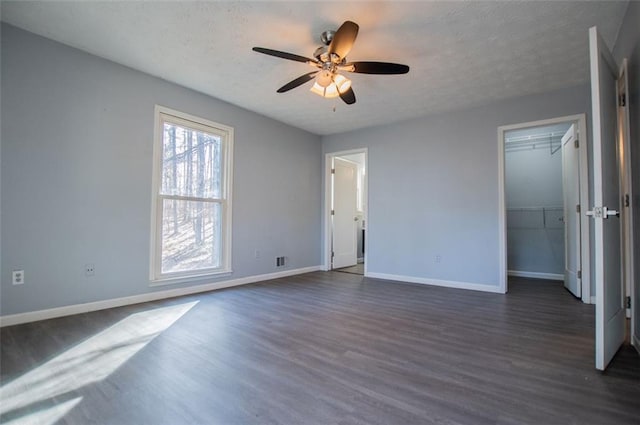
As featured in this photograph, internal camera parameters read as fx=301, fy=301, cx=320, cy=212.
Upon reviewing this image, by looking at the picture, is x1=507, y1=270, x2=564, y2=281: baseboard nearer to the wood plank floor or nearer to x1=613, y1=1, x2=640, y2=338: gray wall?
the wood plank floor

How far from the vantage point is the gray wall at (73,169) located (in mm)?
2562

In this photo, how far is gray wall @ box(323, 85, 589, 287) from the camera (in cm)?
405

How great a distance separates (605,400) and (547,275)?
4.29 metres

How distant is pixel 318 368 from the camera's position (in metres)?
1.86

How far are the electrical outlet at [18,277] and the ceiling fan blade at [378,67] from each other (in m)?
3.28

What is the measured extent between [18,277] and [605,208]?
437cm

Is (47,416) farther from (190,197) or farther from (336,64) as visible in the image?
(336,64)

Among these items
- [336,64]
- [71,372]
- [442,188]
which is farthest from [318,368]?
[442,188]

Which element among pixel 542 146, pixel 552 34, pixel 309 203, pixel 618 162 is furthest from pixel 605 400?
pixel 542 146

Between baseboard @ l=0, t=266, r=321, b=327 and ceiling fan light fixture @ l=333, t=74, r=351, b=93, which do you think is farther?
ceiling fan light fixture @ l=333, t=74, r=351, b=93

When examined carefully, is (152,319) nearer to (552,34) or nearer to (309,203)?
(309,203)

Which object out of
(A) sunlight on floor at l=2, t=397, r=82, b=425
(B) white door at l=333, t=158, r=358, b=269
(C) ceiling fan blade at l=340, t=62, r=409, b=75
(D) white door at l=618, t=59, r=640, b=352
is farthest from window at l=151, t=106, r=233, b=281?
(D) white door at l=618, t=59, r=640, b=352

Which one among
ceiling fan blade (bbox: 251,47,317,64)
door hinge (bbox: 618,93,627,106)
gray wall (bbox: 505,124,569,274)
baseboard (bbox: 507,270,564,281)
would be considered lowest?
baseboard (bbox: 507,270,564,281)

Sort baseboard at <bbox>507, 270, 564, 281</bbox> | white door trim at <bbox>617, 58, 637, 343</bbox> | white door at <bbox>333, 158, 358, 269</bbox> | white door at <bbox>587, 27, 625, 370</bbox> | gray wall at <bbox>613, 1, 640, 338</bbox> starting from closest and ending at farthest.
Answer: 1. white door at <bbox>587, 27, 625, 370</bbox>
2. gray wall at <bbox>613, 1, 640, 338</bbox>
3. white door trim at <bbox>617, 58, 637, 343</bbox>
4. baseboard at <bbox>507, 270, 564, 281</bbox>
5. white door at <bbox>333, 158, 358, 269</bbox>
